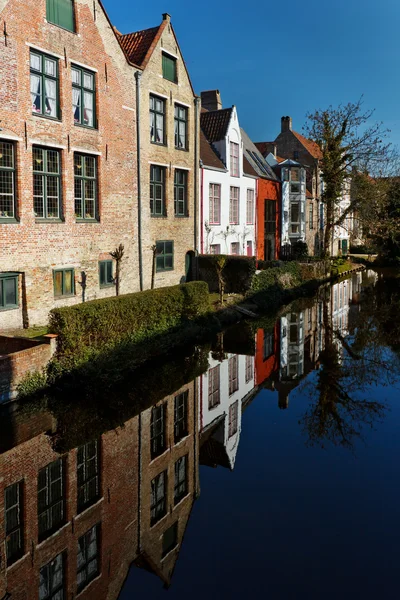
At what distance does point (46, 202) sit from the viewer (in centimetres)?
1597

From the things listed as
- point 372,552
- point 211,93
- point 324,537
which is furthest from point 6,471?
point 211,93

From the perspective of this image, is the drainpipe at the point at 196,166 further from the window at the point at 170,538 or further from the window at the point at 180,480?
the window at the point at 170,538

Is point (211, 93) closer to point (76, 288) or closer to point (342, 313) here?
point (342, 313)

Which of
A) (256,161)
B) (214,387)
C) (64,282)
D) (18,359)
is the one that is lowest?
(214,387)

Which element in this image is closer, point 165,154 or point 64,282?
point 64,282

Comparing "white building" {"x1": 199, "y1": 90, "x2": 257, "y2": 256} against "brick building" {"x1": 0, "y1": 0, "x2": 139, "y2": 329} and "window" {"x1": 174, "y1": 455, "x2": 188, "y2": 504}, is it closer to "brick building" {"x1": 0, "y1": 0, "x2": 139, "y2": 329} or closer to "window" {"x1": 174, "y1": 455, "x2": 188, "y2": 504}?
"brick building" {"x1": 0, "y1": 0, "x2": 139, "y2": 329}

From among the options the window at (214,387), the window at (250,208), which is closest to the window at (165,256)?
the window at (214,387)

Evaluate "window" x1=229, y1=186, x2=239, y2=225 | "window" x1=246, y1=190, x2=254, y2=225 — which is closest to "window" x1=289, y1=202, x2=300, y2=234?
"window" x1=246, y1=190, x2=254, y2=225

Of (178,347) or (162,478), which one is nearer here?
(162,478)

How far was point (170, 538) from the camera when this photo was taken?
7.06m

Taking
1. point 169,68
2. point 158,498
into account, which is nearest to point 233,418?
point 158,498

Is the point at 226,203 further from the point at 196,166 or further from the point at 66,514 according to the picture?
the point at 66,514

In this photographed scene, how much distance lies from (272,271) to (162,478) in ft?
63.4

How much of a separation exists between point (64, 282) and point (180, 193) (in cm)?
900
